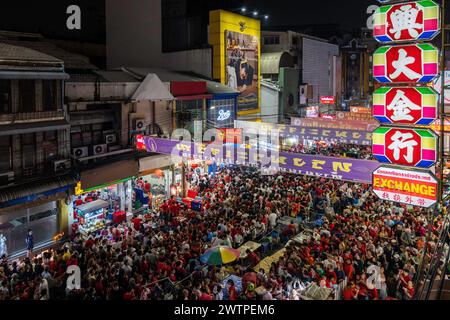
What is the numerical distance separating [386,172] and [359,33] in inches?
3336

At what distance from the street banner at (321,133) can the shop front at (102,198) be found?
10150mm

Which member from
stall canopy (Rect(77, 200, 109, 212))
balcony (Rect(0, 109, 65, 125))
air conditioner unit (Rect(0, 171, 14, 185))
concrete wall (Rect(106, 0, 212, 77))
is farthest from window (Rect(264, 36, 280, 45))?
air conditioner unit (Rect(0, 171, 14, 185))

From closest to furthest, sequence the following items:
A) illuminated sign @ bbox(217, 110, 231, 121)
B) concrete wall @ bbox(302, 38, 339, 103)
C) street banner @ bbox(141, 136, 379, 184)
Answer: street banner @ bbox(141, 136, 379, 184)
illuminated sign @ bbox(217, 110, 231, 121)
concrete wall @ bbox(302, 38, 339, 103)

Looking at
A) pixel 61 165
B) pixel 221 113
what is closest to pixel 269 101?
pixel 221 113

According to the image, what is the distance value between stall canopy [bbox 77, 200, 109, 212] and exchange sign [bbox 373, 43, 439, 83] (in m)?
16.4

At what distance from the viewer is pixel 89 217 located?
21047 mm

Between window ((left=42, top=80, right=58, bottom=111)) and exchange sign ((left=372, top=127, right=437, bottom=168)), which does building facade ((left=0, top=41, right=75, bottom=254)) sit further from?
exchange sign ((left=372, top=127, right=437, bottom=168))

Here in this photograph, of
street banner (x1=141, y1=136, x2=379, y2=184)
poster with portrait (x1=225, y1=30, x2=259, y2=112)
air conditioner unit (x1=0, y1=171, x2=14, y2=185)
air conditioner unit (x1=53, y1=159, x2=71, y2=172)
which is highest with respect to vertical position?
poster with portrait (x1=225, y1=30, x2=259, y2=112)

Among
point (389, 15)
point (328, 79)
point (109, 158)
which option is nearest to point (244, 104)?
point (109, 158)

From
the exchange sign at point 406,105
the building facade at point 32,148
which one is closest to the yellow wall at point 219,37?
the building facade at point 32,148

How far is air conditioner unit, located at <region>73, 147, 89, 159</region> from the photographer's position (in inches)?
786

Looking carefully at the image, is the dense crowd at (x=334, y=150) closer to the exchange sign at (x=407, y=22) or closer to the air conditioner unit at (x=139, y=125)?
the air conditioner unit at (x=139, y=125)

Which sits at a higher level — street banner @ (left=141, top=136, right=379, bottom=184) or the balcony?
the balcony

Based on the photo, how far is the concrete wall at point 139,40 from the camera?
29.2 metres
